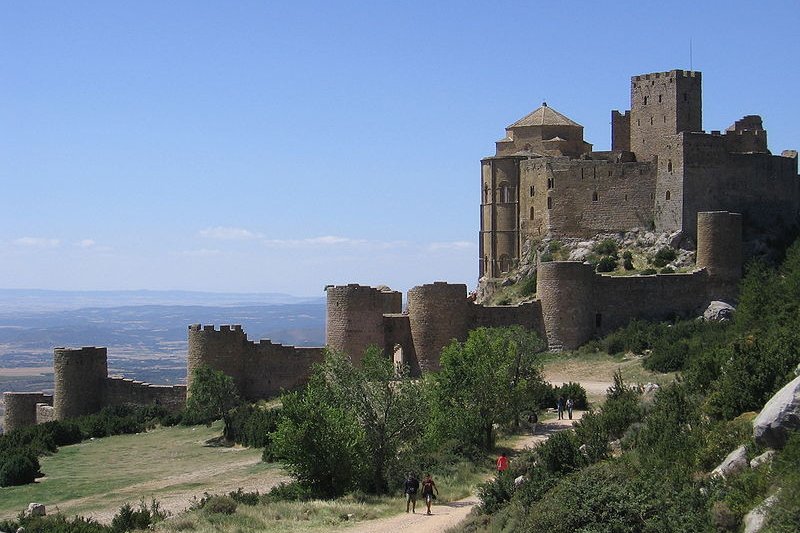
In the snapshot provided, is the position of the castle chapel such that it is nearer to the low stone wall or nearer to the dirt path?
the low stone wall

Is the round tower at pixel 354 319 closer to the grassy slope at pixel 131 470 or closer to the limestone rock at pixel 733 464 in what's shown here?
the grassy slope at pixel 131 470

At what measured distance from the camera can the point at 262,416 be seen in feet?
109

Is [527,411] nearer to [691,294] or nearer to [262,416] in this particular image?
[262,416]

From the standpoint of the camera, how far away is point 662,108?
46312mm

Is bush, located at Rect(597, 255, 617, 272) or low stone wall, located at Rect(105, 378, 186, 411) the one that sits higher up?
bush, located at Rect(597, 255, 617, 272)

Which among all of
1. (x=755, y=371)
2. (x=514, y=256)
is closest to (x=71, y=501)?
(x=755, y=371)

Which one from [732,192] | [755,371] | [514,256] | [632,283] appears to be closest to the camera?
[755,371]

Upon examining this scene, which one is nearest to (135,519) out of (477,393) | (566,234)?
(477,393)

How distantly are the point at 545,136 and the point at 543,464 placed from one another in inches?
1197

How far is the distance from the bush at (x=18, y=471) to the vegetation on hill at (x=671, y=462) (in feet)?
44.0

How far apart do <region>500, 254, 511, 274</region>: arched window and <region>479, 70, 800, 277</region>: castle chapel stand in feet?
0.12

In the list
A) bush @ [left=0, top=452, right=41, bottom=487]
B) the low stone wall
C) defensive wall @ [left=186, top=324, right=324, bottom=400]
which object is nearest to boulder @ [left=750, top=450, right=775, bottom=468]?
bush @ [left=0, top=452, right=41, bottom=487]

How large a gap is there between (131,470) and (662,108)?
24913 mm

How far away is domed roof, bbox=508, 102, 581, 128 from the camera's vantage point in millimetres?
48938
